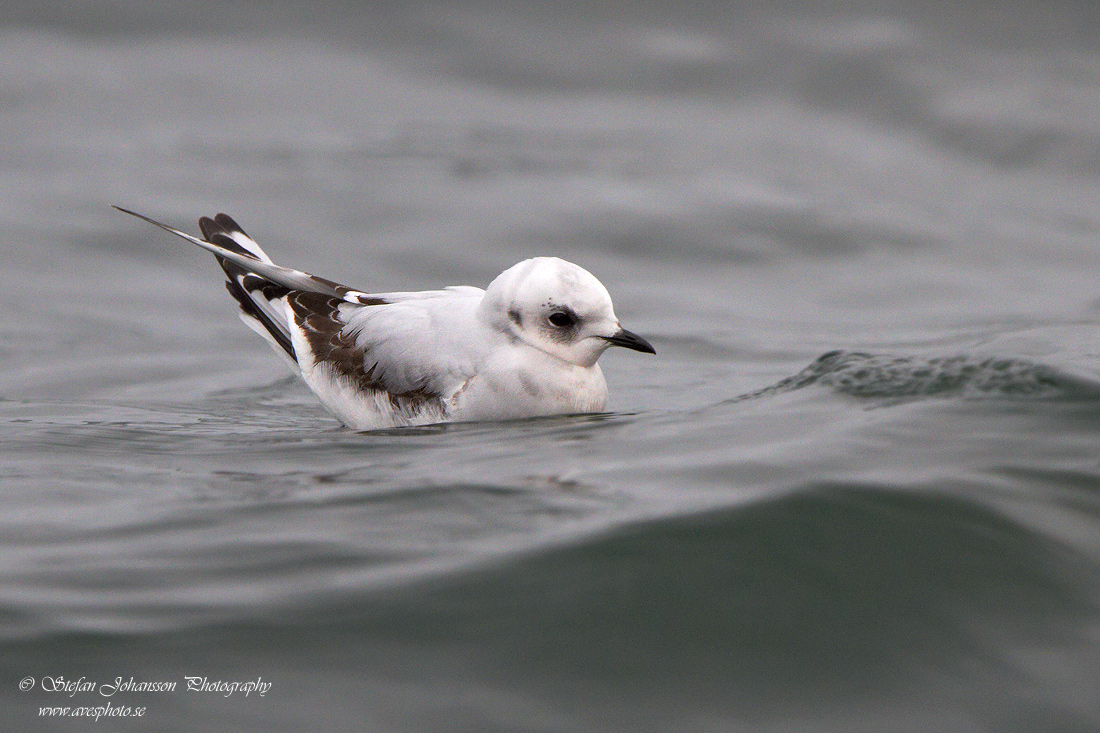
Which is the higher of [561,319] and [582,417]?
[561,319]

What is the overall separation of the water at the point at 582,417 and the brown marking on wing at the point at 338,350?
9.8 inches

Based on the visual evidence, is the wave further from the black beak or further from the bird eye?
the bird eye

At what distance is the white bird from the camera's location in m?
6.13

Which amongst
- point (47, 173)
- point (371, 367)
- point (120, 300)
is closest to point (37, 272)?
point (120, 300)

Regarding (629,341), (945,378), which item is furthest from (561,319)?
(945,378)

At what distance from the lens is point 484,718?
3.16 meters

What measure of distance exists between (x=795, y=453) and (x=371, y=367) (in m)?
2.52

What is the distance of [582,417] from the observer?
612cm

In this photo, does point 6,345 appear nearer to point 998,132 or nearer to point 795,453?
point 795,453

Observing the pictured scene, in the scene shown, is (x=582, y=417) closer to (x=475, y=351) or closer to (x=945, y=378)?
(x=475, y=351)

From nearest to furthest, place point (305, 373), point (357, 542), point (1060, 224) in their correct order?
1. point (357, 542)
2. point (305, 373)
3. point (1060, 224)

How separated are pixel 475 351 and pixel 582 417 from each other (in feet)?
1.93

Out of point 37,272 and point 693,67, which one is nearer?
point 37,272

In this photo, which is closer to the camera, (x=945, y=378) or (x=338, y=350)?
(x=945, y=378)
